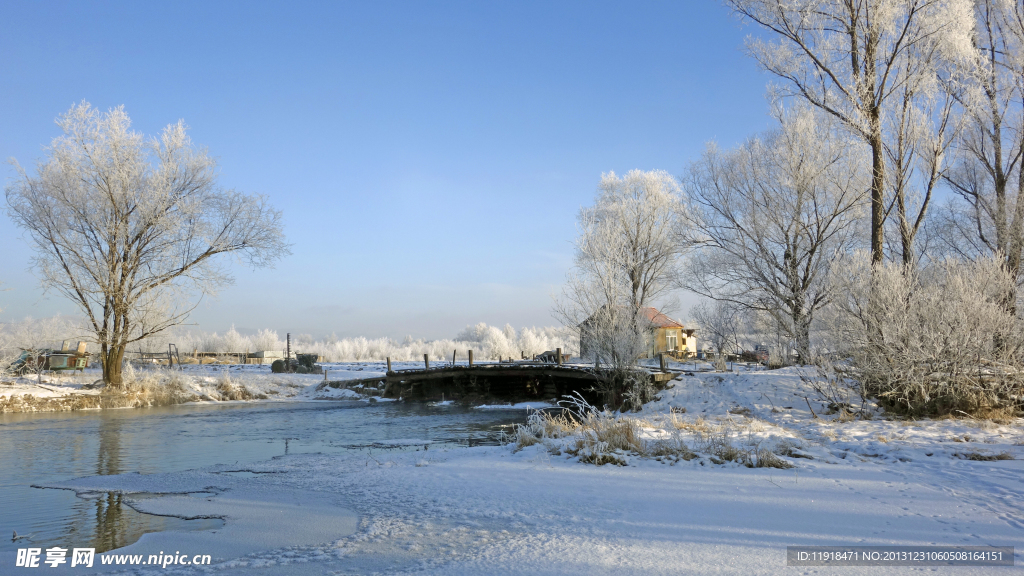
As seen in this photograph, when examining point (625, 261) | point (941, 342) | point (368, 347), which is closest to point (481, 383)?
point (625, 261)

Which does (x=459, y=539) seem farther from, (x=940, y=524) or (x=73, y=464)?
(x=73, y=464)

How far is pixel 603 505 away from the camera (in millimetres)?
6238

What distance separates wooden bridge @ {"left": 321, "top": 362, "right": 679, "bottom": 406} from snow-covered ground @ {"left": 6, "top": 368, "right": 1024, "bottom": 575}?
51.2 feet

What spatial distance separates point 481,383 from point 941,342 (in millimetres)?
21455

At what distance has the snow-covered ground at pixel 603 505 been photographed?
4.65 metres

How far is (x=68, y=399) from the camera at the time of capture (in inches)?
891

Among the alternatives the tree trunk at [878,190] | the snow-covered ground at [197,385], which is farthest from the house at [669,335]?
the tree trunk at [878,190]

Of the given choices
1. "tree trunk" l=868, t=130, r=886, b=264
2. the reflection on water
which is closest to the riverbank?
the reflection on water

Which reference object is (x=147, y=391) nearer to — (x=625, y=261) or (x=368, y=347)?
(x=625, y=261)

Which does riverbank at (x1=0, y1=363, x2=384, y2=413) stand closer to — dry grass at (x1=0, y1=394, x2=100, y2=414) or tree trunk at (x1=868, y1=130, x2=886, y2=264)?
dry grass at (x1=0, y1=394, x2=100, y2=414)

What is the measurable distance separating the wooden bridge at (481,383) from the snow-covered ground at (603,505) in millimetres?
15603

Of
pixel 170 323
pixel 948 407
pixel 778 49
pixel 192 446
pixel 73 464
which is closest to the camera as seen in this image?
pixel 73 464

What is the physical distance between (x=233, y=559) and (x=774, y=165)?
21.4 m

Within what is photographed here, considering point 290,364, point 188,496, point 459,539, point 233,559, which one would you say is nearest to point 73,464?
point 188,496
